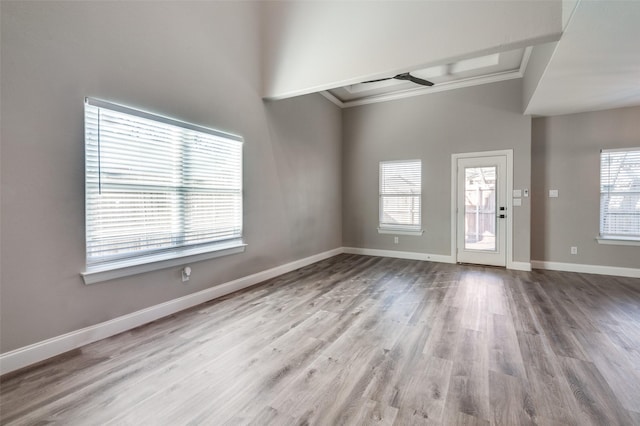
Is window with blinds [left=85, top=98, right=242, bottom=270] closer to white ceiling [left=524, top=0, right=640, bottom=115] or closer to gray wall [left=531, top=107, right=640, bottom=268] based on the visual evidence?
white ceiling [left=524, top=0, right=640, bottom=115]

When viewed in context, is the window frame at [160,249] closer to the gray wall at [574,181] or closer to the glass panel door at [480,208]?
the glass panel door at [480,208]

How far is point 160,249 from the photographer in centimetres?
301

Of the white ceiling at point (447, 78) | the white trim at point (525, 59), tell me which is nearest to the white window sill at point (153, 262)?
the white ceiling at point (447, 78)

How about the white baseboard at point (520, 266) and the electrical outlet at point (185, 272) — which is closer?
the electrical outlet at point (185, 272)

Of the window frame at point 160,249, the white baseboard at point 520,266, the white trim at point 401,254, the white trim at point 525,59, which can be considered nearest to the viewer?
the window frame at point 160,249

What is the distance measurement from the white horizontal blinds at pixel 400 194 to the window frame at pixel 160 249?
11.1ft

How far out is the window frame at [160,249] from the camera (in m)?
2.44

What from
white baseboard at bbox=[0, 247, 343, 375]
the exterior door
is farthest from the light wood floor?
the exterior door

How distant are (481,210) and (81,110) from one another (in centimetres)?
583

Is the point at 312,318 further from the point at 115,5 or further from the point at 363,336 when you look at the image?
the point at 115,5

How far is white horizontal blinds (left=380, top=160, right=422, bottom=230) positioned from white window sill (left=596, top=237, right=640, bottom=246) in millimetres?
2851

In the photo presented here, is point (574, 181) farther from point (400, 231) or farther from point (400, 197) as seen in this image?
point (400, 231)

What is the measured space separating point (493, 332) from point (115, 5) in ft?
14.9

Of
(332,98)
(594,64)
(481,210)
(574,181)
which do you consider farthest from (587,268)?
(332,98)
